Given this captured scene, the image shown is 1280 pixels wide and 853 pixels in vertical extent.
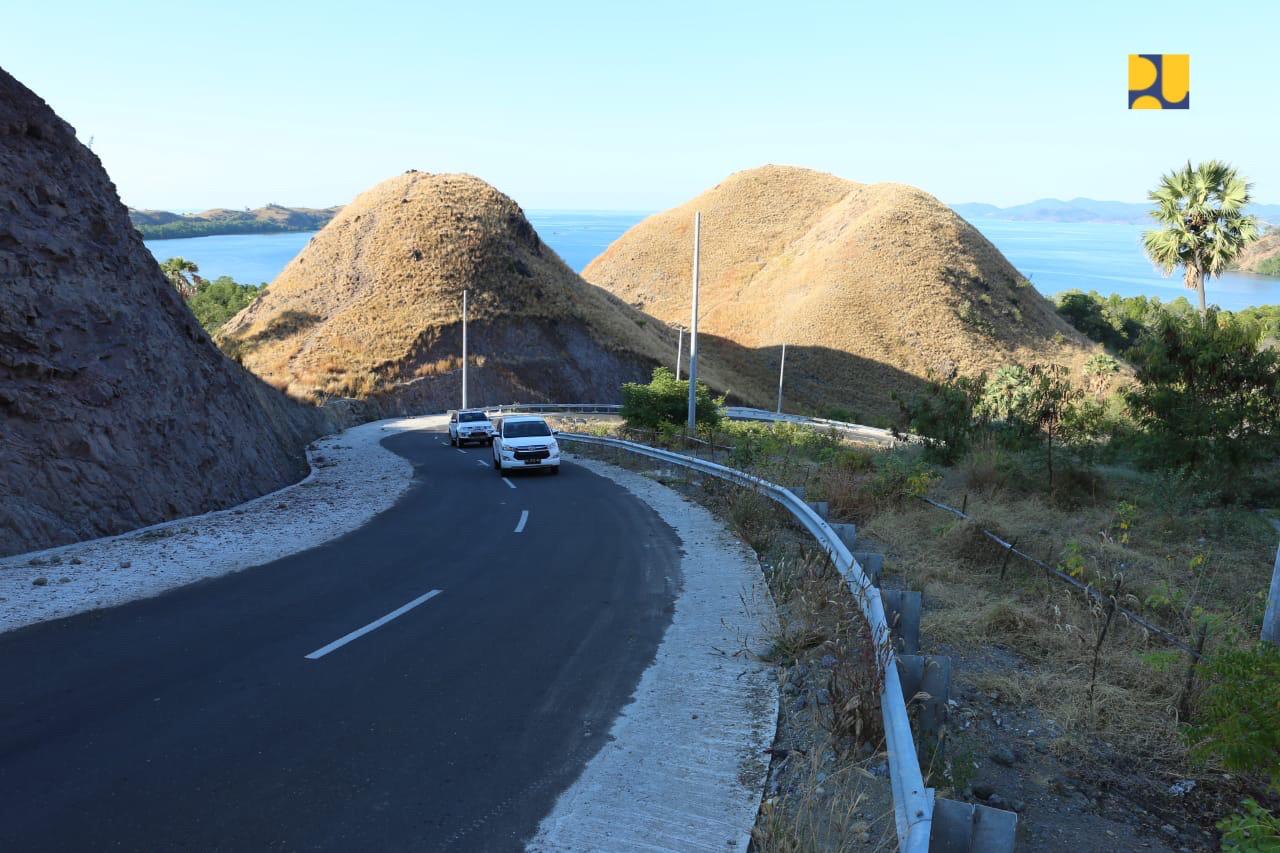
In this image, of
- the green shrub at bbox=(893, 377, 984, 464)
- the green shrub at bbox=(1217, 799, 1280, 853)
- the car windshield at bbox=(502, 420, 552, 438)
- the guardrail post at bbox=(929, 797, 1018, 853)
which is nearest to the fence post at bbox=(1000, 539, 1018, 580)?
the green shrub at bbox=(1217, 799, 1280, 853)

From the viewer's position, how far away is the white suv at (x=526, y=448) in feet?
76.2

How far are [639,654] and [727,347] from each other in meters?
85.2

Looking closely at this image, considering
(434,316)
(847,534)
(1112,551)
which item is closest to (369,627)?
(847,534)

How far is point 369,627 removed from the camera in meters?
8.41

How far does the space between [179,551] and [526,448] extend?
1195cm

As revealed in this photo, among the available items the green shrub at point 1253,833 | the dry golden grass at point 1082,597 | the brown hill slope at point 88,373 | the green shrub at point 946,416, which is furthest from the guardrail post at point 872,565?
the green shrub at point 946,416

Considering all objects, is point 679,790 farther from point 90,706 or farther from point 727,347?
point 727,347

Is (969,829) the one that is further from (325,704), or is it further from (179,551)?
(179,551)

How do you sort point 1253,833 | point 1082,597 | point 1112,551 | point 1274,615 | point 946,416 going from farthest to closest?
point 946,416 → point 1112,551 → point 1082,597 → point 1274,615 → point 1253,833

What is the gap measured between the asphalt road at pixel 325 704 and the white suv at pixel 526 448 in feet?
37.8

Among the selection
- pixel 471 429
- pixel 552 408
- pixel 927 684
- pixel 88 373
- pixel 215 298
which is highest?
pixel 215 298

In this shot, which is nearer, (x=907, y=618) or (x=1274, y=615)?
(x=907, y=618)

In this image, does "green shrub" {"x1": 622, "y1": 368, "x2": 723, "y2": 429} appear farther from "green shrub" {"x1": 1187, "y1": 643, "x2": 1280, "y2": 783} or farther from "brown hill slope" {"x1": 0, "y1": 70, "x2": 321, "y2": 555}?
"green shrub" {"x1": 1187, "y1": 643, "x2": 1280, "y2": 783}

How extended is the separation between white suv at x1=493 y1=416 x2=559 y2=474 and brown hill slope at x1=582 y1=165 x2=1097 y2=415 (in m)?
58.0
